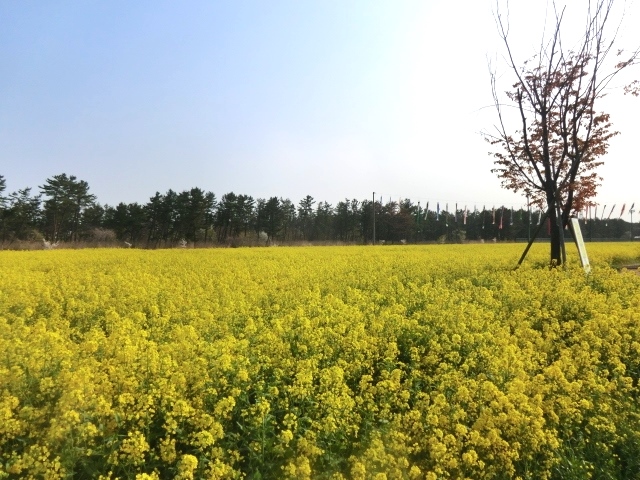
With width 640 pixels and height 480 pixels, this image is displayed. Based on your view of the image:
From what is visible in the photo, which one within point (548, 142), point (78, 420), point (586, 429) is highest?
point (548, 142)

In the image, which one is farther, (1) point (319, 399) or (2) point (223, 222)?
(2) point (223, 222)

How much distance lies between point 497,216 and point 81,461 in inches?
2900

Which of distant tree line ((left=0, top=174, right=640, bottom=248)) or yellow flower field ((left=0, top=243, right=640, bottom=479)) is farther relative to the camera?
distant tree line ((left=0, top=174, right=640, bottom=248))

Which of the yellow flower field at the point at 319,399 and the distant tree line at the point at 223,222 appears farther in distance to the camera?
the distant tree line at the point at 223,222

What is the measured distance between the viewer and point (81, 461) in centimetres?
260

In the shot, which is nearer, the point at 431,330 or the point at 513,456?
the point at 513,456

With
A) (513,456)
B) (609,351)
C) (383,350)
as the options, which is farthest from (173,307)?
(609,351)

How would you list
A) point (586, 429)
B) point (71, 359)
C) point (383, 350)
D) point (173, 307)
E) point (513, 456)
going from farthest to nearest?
point (173, 307) < point (383, 350) < point (71, 359) < point (586, 429) < point (513, 456)

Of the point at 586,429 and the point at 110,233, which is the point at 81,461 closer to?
the point at 586,429

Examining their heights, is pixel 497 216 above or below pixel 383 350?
above

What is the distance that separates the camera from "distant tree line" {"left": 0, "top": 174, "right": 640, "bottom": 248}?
4144 centimetres

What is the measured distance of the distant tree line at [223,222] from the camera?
41438mm

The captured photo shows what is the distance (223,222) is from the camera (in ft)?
179

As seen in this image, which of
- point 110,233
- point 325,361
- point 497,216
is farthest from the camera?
point 497,216
